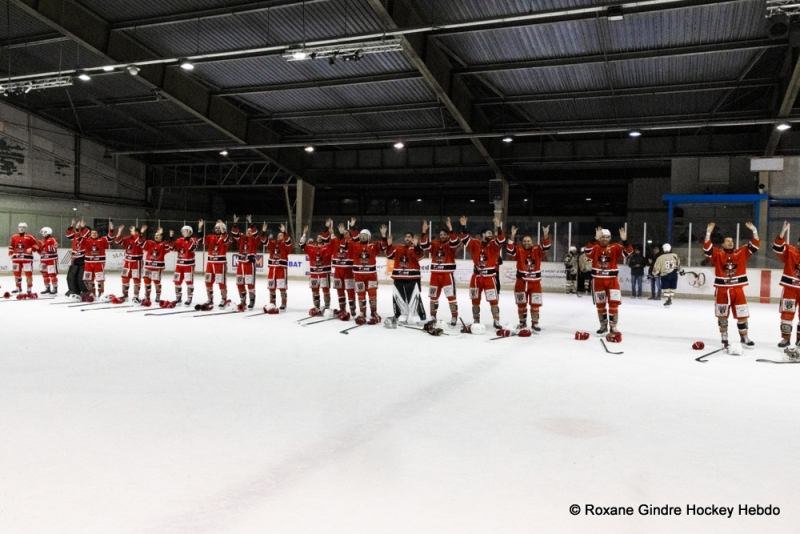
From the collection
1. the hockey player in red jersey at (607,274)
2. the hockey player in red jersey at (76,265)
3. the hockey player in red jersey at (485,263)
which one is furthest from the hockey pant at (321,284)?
the hockey player in red jersey at (76,265)

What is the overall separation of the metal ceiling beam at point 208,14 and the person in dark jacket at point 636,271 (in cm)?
1215

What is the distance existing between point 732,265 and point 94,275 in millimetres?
13607

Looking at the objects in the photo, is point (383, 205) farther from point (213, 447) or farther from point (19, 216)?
point (213, 447)

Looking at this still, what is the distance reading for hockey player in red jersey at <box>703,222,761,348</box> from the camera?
8.09m

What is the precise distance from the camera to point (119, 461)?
3514mm

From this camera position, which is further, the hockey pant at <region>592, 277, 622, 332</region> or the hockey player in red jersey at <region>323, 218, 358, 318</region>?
the hockey player in red jersey at <region>323, 218, 358, 318</region>

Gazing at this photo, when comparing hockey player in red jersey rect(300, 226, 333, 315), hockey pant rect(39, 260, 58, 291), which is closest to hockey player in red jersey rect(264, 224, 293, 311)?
hockey player in red jersey rect(300, 226, 333, 315)

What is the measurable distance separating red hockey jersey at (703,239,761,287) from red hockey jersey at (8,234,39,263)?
50.8ft

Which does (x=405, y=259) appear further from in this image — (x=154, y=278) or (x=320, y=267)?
(x=154, y=278)

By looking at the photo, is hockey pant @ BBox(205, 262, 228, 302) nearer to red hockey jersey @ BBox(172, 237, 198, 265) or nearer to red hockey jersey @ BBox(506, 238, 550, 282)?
red hockey jersey @ BBox(172, 237, 198, 265)

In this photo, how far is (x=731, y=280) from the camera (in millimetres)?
8133

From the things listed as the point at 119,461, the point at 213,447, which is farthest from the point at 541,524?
the point at 119,461

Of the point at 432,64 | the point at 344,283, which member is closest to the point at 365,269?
the point at 344,283

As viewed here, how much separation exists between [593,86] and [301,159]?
588 inches
